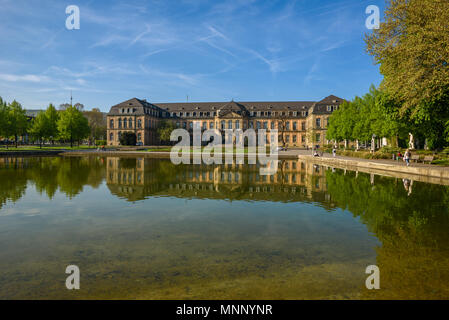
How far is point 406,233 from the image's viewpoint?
23.8 feet

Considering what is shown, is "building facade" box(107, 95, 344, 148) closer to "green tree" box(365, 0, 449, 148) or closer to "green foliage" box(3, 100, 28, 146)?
"green foliage" box(3, 100, 28, 146)

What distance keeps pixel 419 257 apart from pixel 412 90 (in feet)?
56.1

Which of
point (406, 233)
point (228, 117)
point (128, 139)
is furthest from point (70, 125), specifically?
point (406, 233)

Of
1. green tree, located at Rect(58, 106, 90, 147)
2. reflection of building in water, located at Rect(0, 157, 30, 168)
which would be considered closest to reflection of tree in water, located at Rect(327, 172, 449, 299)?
reflection of building in water, located at Rect(0, 157, 30, 168)

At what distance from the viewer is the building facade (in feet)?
257

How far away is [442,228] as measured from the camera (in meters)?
7.68

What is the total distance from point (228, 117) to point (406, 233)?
257 ft

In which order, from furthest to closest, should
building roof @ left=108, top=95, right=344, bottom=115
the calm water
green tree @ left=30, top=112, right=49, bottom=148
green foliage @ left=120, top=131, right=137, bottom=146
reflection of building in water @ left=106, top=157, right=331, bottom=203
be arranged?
building roof @ left=108, top=95, right=344, bottom=115
green foliage @ left=120, top=131, right=137, bottom=146
green tree @ left=30, top=112, right=49, bottom=148
reflection of building in water @ left=106, top=157, right=331, bottom=203
the calm water

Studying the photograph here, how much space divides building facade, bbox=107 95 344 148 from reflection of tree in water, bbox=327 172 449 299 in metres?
66.4

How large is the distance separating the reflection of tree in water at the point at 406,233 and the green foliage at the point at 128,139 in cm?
6560

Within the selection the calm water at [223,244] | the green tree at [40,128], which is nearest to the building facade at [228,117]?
the green tree at [40,128]

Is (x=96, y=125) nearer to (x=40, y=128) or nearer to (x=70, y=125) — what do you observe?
(x=40, y=128)

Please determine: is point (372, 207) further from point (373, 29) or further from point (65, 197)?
point (373, 29)
